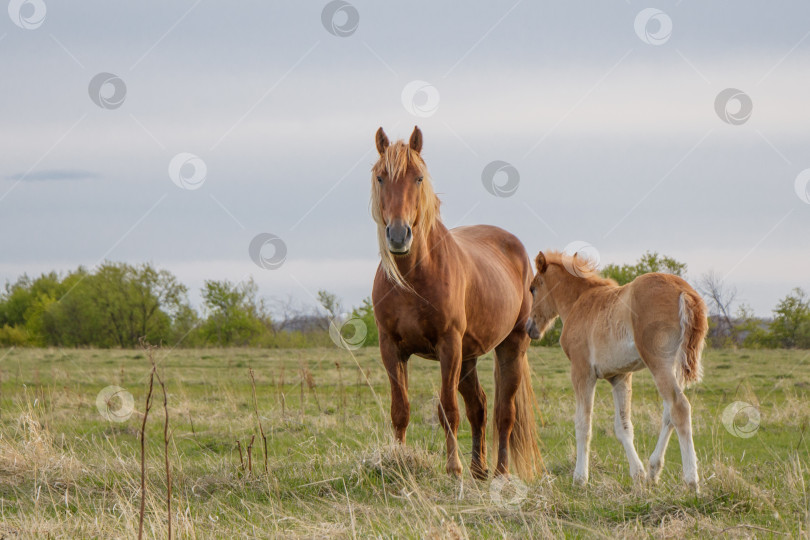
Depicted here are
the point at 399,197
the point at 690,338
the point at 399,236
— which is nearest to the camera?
the point at 399,236

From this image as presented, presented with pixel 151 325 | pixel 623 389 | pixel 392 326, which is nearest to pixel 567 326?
pixel 623 389

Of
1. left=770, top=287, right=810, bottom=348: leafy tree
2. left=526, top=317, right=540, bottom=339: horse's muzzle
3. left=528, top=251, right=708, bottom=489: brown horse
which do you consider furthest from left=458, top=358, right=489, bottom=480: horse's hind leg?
left=770, top=287, right=810, bottom=348: leafy tree

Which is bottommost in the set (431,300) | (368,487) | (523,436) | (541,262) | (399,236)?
(368,487)

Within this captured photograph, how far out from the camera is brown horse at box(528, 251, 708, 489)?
582 centimetres

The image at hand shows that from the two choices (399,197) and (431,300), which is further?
(431,300)

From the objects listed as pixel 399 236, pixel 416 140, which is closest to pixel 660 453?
pixel 399 236

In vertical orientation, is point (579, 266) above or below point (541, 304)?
above

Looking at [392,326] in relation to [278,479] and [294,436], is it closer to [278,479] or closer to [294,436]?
[278,479]

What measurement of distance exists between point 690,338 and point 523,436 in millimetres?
2363

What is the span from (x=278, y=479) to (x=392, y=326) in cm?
164

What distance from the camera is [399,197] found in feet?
18.3

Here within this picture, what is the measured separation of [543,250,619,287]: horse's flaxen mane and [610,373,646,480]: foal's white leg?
100 cm

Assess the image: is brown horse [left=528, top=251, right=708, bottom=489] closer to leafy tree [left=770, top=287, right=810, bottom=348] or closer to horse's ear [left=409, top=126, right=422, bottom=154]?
horse's ear [left=409, top=126, right=422, bottom=154]
